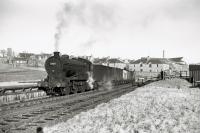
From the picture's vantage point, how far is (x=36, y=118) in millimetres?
11500

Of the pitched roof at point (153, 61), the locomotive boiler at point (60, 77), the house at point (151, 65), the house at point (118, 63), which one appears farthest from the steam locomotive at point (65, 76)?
the house at point (118, 63)

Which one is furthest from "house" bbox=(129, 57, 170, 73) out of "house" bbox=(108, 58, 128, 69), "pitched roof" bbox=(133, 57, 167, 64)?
"house" bbox=(108, 58, 128, 69)

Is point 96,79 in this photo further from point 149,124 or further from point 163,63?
point 163,63

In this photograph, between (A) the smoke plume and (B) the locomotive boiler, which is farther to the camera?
(A) the smoke plume

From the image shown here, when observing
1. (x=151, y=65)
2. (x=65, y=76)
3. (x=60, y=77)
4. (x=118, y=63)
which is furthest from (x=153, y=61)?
(x=60, y=77)

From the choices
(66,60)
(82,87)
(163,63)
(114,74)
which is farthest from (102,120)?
(163,63)

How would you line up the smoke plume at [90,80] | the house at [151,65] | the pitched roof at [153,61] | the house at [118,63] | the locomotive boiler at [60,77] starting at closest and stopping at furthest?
1. the locomotive boiler at [60,77]
2. the smoke plume at [90,80]
3. the house at [151,65]
4. the pitched roof at [153,61]
5. the house at [118,63]

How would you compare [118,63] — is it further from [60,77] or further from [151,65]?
[60,77]

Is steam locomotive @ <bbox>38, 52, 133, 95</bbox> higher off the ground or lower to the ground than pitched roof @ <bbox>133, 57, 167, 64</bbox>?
lower

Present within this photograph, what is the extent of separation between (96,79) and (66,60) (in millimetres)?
8734

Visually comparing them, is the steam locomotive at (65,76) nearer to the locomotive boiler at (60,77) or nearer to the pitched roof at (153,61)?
the locomotive boiler at (60,77)

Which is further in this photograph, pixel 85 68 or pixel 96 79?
pixel 96 79

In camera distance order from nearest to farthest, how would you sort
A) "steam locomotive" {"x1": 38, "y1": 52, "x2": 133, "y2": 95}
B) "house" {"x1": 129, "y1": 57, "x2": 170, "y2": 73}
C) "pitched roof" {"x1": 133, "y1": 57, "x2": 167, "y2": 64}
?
"steam locomotive" {"x1": 38, "y1": 52, "x2": 133, "y2": 95}
"house" {"x1": 129, "y1": 57, "x2": 170, "y2": 73}
"pitched roof" {"x1": 133, "y1": 57, "x2": 167, "y2": 64}

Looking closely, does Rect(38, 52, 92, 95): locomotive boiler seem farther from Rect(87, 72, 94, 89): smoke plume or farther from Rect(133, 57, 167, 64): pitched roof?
Rect(133, 57, 167, 64): pitched roof
